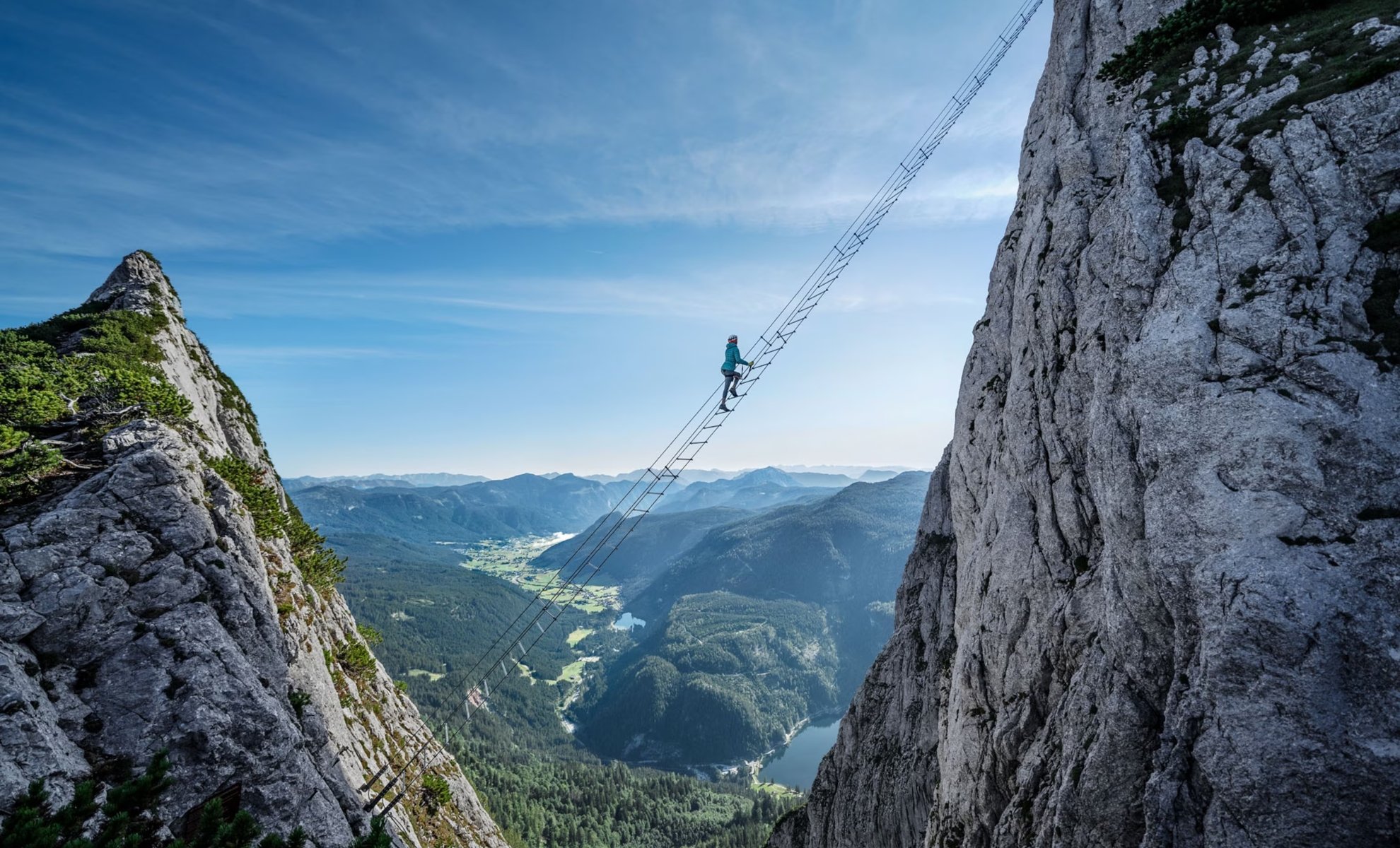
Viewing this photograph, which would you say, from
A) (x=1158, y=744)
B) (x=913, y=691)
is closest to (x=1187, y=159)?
(x=1158, y=744)

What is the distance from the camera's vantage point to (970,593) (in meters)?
22.4

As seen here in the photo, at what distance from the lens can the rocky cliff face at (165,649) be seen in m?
14.7

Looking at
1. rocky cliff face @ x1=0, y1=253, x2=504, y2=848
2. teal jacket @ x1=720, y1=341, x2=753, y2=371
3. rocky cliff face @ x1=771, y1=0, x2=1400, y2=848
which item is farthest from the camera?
teal jacket @ x1=720, y1=341, x2=753, y2=371

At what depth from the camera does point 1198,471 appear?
1173cm

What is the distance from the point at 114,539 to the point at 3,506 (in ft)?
11.7

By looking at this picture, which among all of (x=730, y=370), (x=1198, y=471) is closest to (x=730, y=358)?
(x=730, y=370)

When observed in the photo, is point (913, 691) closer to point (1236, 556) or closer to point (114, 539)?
point (1236, 556)

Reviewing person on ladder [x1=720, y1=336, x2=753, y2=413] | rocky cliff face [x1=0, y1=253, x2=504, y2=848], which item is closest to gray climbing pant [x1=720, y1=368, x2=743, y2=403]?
person on ladder [x1=720, y1=336, x2=753, y2=413]

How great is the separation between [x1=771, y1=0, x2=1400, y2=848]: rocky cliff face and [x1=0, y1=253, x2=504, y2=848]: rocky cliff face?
77.4 ft

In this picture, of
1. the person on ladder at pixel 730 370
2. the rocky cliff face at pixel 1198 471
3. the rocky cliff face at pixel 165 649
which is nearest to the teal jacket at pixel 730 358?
the person on ladder at pixel 730 370

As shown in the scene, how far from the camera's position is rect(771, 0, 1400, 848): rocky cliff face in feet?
31.0

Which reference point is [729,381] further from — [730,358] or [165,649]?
[165,649]

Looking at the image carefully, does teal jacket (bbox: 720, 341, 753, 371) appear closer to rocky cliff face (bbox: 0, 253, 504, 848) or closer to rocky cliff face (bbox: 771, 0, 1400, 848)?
rocky cliff face (bbox: 771, 0, 1400, 848)

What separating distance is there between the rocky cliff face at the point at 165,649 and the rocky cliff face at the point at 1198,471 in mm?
23582
